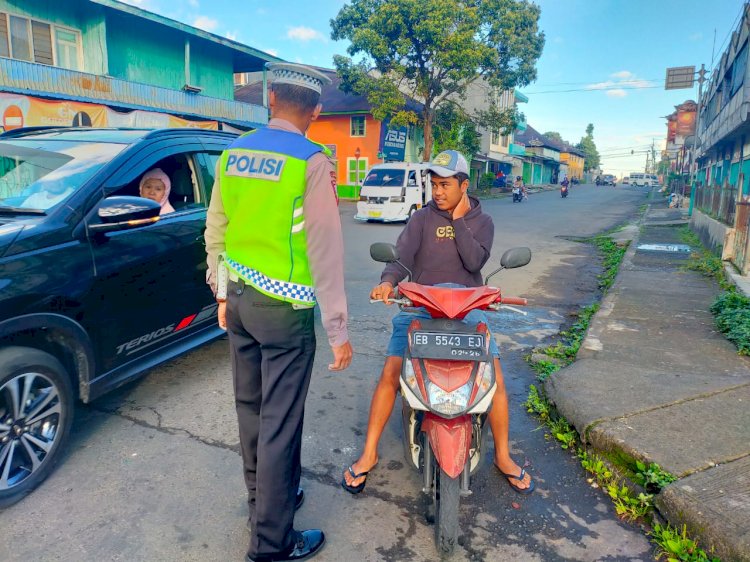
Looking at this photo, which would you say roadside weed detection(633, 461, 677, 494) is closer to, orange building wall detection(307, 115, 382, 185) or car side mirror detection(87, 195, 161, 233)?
car side mirror detection(87, 195, 161, 233)

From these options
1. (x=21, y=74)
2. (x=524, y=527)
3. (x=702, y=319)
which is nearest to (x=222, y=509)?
(x=524, y=527)

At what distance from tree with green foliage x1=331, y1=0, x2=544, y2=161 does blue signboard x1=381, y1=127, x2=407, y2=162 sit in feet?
3.82

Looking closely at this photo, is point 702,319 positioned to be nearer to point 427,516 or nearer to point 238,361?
point 427,516

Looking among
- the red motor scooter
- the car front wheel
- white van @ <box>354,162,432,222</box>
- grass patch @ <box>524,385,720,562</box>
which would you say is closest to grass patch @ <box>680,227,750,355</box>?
grass patch @ <box>524,385,720,562</box>

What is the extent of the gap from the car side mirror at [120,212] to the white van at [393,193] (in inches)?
564

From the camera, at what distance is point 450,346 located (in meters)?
2.40

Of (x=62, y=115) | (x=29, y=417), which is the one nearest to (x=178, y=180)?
(x=29, y=417)

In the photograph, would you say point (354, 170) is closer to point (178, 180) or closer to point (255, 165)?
point (178, 180)

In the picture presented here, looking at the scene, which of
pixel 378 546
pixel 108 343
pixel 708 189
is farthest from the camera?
pixel 708 189

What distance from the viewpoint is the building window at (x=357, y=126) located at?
29938mm

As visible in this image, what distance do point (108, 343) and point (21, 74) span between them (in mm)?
13291

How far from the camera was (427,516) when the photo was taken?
2736mm

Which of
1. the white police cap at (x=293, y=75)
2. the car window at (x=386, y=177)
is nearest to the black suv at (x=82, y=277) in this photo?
the white police cap at (x=293, y=75)

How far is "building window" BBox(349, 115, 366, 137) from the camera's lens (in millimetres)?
29938
